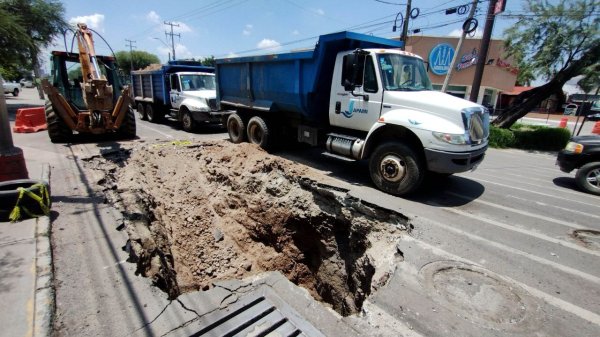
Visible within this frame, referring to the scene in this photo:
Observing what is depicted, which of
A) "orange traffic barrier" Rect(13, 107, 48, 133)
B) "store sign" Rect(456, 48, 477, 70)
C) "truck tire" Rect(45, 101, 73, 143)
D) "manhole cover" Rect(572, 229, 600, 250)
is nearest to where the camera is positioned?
"manhole cover" Rect(572, 229, 600, 250)

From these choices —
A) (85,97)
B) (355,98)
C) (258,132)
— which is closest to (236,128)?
(258,132)

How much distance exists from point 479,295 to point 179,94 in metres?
12.3

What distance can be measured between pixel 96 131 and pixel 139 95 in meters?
7.60

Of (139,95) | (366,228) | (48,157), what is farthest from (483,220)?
(139,95)

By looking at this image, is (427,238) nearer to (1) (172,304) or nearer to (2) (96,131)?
(1) (172,304)

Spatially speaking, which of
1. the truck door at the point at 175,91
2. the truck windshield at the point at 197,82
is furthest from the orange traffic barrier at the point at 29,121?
the truck windshield at the point at 197,82

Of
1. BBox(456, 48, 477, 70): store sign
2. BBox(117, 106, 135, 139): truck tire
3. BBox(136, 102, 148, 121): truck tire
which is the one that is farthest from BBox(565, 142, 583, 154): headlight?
BBox(456, 48, 477, 70): store sign

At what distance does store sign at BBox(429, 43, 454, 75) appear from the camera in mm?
26142

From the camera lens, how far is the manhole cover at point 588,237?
4182mm

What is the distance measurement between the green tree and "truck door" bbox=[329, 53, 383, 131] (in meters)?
66.7

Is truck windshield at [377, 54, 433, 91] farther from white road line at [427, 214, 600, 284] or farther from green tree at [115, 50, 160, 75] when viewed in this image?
green tree at [115, 50, 160, 75]

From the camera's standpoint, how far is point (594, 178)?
21.4ft

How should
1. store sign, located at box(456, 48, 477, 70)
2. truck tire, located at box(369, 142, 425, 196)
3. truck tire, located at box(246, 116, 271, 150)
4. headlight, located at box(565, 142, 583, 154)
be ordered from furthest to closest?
store sign, located at box(456, 48, 477, 70)
truck tire, located at box(246, 116, 271, 150)
headlight, located at box(565, 142, 583, 154)
truck tire, located at box(369, 142, 425, 196)

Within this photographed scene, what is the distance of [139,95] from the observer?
614 inches
